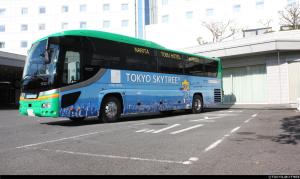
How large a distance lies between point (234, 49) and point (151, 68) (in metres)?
13.5

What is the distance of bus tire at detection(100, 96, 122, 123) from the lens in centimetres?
1209

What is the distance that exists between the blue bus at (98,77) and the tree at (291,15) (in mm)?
27164

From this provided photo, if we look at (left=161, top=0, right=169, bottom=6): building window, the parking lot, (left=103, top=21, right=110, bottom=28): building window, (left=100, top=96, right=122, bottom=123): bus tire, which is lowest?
the parking lot

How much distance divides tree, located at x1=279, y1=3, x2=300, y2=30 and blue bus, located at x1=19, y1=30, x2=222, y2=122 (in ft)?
89.1

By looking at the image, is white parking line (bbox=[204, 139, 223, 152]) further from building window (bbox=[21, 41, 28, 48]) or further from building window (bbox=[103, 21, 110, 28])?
building window (bbox=[21, 41, 28, 48])

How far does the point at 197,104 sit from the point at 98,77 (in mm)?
8190

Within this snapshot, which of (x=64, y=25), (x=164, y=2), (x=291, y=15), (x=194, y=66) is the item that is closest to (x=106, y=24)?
(x=64, y=25)

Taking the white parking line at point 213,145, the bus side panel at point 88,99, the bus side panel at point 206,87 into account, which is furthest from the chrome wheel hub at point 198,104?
the white parking line at point 213,145

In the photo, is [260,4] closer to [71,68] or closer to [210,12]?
[210,12]

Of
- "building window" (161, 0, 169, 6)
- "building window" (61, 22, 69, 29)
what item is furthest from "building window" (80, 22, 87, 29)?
"building window" (161, 0, 169, 6)

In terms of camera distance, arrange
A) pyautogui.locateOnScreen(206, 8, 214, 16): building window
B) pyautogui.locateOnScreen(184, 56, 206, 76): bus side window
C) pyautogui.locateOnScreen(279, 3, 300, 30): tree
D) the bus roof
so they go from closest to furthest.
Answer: the bus roof
pyautogui.locateOnScreen(184, 56, 206, 76): bus side window
pyautogui.locateOnScreen(279, 3, 300, 30): tree
pyautogui.locateOnScreen(206, 8, 214, 16): building window

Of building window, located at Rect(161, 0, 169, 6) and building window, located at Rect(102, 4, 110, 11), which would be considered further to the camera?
building window, located at Rect(102, 4, 110, 11)

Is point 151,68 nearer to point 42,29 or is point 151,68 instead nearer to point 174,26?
point 174,26

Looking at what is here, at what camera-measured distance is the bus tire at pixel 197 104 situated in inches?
699
